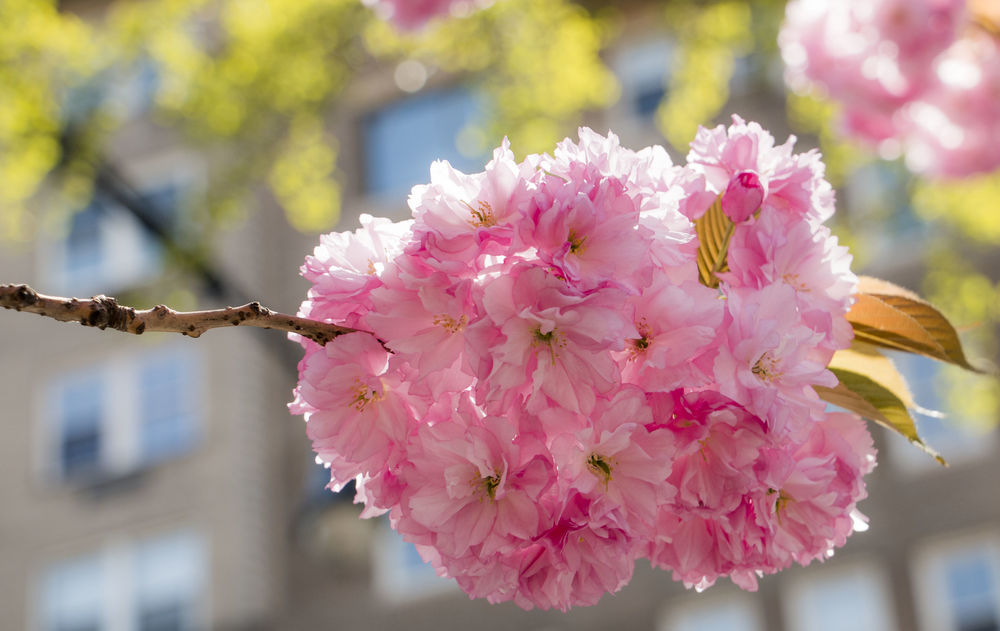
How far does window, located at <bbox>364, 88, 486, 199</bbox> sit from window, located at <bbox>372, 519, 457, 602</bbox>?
403 centimetres

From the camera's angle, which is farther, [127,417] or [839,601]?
[127,417]

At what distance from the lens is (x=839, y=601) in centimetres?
1147

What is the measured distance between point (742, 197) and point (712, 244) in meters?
0.05

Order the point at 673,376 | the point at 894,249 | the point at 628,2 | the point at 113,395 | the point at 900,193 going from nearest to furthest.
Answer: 1. the point at 673,376
2. the point at 900,193
3. the point at 628,2
4. the point at 894,249
5. the point at 113,395

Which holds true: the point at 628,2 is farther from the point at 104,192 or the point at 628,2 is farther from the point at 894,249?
the point at 104,192

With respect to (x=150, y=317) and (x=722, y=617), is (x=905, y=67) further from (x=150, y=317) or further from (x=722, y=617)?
(x=722, y=617)

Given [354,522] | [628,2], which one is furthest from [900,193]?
[628,2]

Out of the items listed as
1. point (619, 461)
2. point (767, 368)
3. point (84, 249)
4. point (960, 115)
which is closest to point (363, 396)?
point (619, 461)

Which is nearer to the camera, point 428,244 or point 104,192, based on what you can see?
point 428,244

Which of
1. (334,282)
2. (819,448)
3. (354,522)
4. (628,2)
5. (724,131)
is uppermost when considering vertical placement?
(628,2)

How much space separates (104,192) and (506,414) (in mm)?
6975

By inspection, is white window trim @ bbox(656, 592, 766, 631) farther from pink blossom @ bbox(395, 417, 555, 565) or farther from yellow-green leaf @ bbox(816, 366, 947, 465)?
pink blossom @ bbox(395, 417, 555, 565)

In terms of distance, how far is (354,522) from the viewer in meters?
7.65

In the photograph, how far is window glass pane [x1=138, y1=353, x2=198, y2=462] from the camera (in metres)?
14.6
